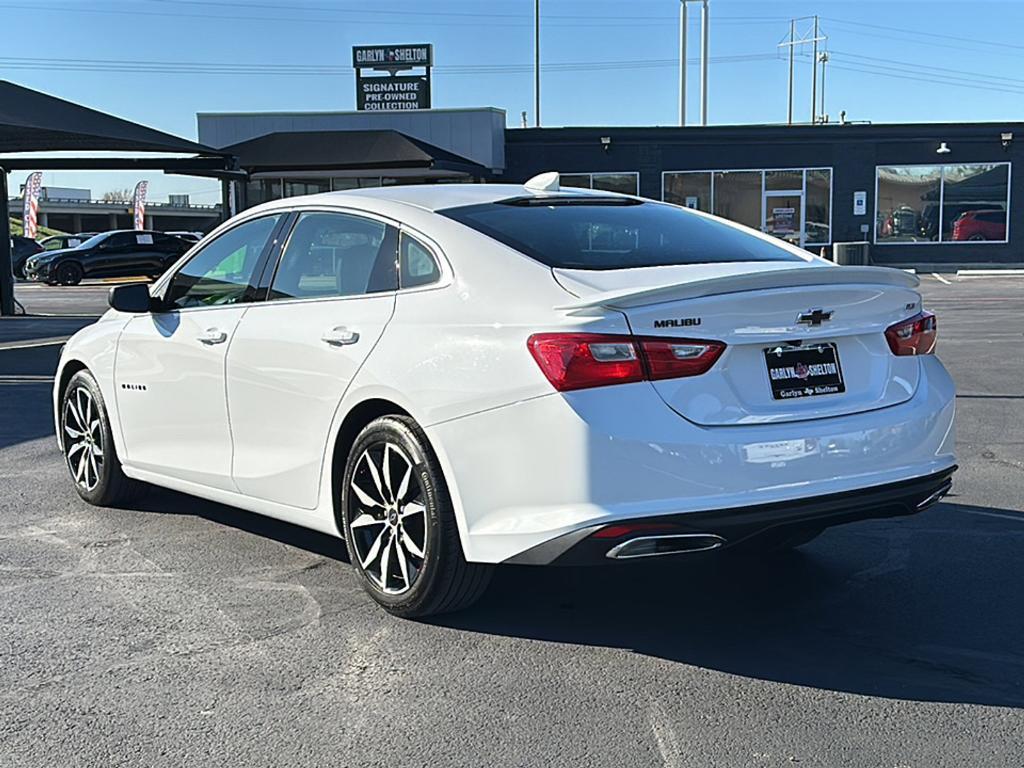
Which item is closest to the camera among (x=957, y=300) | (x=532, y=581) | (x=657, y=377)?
(x=657, y=377)

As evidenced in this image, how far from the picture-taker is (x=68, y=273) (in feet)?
103

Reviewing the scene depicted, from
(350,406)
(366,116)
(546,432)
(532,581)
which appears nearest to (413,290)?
(350,406)

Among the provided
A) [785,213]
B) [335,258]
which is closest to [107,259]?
[785,213]

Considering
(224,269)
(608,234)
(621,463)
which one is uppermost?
(608,234)

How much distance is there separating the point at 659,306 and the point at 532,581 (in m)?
1.63

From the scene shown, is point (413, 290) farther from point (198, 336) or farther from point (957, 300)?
point (957, 300)

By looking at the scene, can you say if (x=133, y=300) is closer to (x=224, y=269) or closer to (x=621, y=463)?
(x=224, y=269)

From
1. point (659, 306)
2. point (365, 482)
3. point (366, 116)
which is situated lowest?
point (365, 482)

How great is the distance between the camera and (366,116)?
3494 cm

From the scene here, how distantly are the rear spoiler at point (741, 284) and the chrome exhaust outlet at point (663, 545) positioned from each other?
76 centimetres

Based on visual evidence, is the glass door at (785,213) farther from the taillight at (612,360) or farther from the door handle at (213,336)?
the taillight at (612,360)

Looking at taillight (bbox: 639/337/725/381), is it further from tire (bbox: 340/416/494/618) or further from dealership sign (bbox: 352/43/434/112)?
dealership sign (bbox: 352/43/434/112)

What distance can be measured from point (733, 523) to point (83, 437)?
4061mm

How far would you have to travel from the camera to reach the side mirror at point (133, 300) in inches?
222
